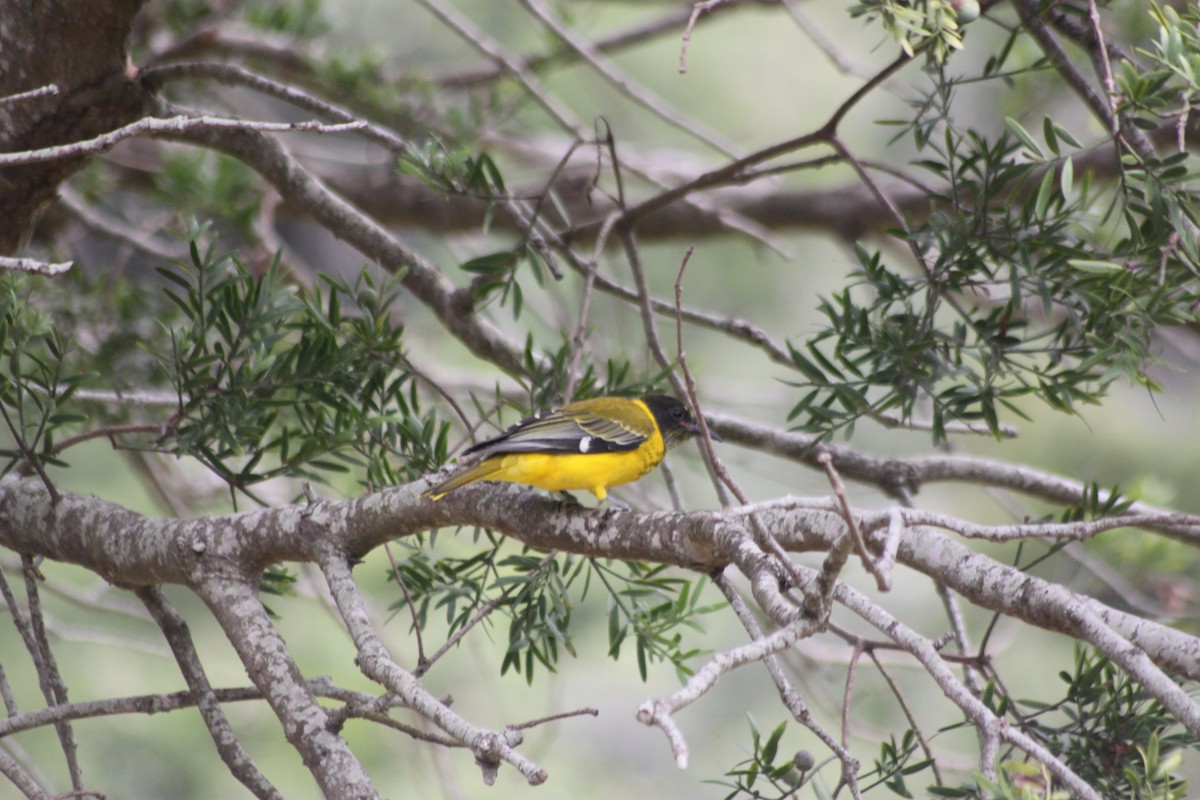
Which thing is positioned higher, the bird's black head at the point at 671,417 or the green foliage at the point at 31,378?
the bird's black head at the point at 671,417

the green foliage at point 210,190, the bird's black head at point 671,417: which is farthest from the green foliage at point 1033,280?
the green foliage at point 210,190

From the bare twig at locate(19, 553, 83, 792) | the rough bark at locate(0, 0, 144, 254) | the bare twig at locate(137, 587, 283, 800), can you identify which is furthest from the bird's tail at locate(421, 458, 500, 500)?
the rough bark at locate(0, 0, 144, 254)

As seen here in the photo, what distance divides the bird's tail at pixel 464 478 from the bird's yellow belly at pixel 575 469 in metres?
0.02

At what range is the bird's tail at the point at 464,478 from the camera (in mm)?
2355

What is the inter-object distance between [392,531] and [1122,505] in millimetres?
1671

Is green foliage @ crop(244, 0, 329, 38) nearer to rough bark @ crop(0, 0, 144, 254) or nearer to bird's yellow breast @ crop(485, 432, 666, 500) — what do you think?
rough bark @ crop(0, 0, 144, 254)

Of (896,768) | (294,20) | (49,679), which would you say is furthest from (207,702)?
(294,20)

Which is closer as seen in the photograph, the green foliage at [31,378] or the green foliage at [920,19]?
the green foliage at [920,19]

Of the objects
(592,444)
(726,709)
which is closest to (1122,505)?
(592,444)

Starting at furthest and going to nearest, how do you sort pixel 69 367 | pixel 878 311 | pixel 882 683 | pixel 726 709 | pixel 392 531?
pixel 726 709 → pixel 882 683 → pixel 69 367 → pixel 878 311 → pixel 392 531

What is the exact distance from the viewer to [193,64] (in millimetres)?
2803

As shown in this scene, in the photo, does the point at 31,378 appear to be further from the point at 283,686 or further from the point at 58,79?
the point at 283,686

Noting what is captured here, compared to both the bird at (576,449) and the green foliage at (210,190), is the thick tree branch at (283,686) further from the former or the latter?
the green foliage at (210,190)

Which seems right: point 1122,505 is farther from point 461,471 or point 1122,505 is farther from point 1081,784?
point 461,471
